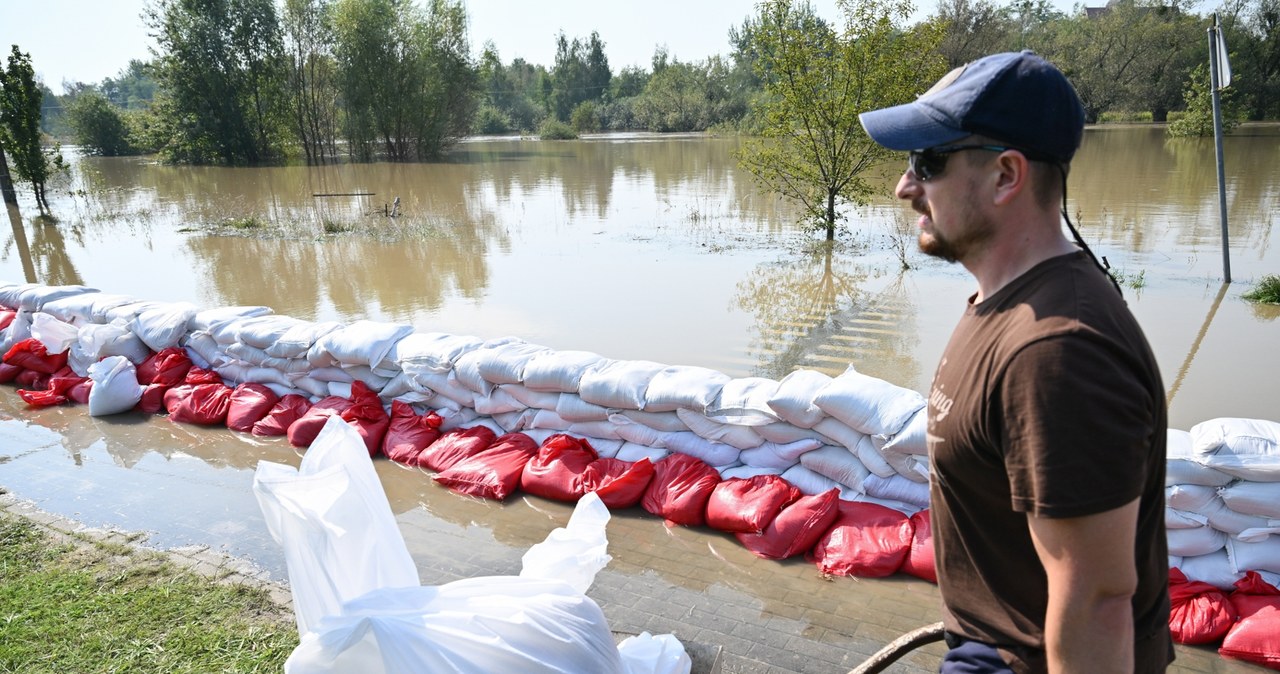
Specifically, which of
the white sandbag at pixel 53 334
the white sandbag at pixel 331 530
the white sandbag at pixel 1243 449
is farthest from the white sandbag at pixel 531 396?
the white sandbag at pixel 53 334

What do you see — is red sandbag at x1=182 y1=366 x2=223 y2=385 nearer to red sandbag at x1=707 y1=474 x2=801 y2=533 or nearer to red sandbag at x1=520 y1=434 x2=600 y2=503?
red sandbag at x1=520 y1=434 x2=600 y2=503

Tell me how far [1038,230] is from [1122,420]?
0.29 metres

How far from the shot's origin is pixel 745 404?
3.80 metres

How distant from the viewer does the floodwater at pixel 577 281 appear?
14.9ft

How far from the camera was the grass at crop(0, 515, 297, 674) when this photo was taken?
8.53 ft

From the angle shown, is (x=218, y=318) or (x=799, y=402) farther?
(x=218, y=318)

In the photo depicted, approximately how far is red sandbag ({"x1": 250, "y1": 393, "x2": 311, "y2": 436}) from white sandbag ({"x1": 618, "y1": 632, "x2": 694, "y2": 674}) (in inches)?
142

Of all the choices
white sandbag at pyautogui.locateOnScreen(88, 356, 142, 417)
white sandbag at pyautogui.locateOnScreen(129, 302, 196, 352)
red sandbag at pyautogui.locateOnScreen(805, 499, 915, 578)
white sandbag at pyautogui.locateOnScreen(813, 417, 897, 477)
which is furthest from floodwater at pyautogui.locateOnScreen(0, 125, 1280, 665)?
white sandbag at pyautogui.locateOnScreen(813, 417, 897, 477)

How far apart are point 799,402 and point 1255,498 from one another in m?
1.73

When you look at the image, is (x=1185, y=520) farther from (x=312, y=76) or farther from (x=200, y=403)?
(x=312, y=76)

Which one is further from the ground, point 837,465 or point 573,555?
point 573,555

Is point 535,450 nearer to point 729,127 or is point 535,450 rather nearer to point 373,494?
point 373,494

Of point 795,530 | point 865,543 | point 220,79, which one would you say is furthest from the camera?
point 220,79

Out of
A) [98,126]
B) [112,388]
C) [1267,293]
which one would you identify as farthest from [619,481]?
[98,126]
